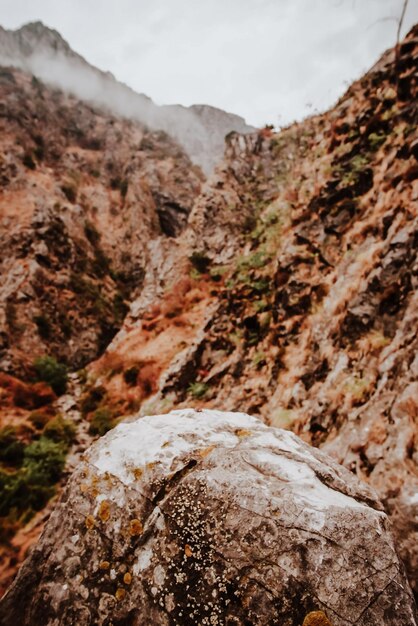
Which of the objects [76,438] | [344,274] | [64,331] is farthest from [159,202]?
[344,274]

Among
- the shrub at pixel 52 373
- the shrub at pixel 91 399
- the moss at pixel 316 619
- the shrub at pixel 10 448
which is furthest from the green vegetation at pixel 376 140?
the shrub at pixel 52 373

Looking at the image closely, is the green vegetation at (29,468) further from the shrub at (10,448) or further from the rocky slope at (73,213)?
the rocky slope at (73,213)

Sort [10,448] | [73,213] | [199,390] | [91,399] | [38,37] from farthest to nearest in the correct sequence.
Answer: [38,37], [73,213], [91,399], [10,448], [199,390]

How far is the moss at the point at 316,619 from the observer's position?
1543 mm

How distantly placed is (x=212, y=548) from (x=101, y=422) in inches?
509

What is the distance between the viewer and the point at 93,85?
1875 inches

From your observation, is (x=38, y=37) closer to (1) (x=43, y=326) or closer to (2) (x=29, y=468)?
(1) (x=43, y=326)

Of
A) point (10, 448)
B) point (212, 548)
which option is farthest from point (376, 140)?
point (10, 448)

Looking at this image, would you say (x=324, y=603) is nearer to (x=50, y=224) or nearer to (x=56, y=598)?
(x=56, y=598)

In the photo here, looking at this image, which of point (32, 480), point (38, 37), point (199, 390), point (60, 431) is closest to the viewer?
point (199, 390)

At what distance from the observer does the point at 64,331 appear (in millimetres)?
21156

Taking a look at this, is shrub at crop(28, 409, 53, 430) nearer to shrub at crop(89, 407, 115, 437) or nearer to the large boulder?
shrub at crop(89, 407, 115, 437)

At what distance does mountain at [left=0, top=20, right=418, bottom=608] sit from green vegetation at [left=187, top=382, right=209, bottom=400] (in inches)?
2.6

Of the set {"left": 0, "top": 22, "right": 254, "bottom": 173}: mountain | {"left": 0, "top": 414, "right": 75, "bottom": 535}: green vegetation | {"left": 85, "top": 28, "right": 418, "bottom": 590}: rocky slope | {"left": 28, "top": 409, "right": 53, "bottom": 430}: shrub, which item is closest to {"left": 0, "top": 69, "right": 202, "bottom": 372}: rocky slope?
{"left": 0, "top": 22, "right": 254, "bottom": 173}: mountain
